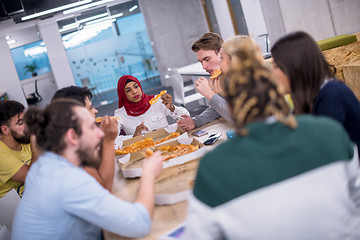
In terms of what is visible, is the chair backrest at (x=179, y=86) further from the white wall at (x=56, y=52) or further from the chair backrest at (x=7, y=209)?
the white wall at (x=56, y=52)

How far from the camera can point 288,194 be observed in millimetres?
912

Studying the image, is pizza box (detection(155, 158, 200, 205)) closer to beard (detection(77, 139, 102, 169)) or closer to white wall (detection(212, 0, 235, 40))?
beard (detection(77, 139, 102, 169))

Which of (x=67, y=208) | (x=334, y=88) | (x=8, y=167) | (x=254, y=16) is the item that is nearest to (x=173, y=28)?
(x=254, y=16)

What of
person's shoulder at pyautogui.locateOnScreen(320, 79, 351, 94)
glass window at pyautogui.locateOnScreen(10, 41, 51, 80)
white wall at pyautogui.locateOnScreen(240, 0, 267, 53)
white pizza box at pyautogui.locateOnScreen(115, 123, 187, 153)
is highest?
glass window at pyautogui.locateOnScreen(10, 41, 51, 80)

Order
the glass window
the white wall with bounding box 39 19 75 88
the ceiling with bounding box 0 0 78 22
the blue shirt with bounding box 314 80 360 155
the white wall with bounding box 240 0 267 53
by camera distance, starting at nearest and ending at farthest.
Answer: the blue shirt with bounding box 314 80 360 155
the ceiling with bounding box 0 0 78 22
the white wall with bounding box 240 0 267 53
the white wall with bounding box 39 19 75 88
the glass window

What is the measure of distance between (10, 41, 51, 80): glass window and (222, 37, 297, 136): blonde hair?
40.3ft

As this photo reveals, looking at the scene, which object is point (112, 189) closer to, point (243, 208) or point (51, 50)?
point (243, 208)

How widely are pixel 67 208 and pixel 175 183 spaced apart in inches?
18.6

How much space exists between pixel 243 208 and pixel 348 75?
3.24 metres

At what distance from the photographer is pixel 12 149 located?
9.07 ft

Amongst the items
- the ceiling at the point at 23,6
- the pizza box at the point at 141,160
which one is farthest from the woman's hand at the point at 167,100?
the ceiling at the point at 23,6

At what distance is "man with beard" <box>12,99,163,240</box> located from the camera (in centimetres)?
135

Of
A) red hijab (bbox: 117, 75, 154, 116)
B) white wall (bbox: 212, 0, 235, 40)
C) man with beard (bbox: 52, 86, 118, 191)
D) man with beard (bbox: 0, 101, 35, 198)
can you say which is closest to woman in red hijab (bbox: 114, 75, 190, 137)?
red hijab (bbox: 117, 75, 154, 116)

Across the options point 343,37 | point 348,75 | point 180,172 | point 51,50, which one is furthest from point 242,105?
point 51,50
